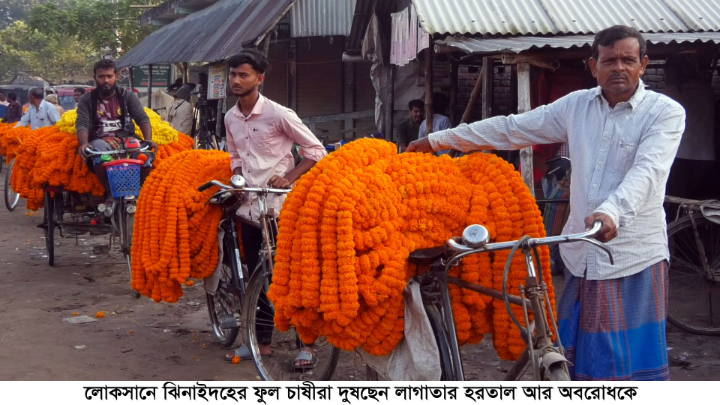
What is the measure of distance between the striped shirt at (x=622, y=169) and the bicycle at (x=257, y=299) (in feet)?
5.83

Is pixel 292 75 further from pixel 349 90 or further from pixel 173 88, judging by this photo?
pixel 173 88

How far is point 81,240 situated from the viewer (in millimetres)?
9453

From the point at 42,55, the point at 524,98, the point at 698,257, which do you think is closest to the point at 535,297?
the point at 698,257

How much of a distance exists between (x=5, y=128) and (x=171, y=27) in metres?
13.3

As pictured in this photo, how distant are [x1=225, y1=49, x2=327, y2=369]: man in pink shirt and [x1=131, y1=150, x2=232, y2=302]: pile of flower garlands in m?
0.27

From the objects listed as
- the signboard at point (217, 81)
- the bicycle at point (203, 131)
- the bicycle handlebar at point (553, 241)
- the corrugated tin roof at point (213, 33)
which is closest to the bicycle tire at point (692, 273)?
the bicycle handlebar at point (553, 241)

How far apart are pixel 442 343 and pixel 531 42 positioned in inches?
Result: 188

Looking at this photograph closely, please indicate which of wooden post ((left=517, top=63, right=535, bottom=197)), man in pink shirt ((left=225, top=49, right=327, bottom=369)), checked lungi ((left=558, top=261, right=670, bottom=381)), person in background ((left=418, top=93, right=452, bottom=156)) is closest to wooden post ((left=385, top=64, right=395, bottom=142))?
person in background ((left=418, top=93, right=452, bottom=156))

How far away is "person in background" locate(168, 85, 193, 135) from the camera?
14930mm

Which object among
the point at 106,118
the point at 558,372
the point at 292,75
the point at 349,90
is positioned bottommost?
the point at 558,372

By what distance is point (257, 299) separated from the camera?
445cm

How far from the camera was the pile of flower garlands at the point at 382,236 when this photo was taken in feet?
9.60

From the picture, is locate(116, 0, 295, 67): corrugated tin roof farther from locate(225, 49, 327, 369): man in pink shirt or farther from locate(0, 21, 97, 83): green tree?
locate(0, 21, 97, 83): green tree

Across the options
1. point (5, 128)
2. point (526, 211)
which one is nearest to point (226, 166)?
point (526, 211)
